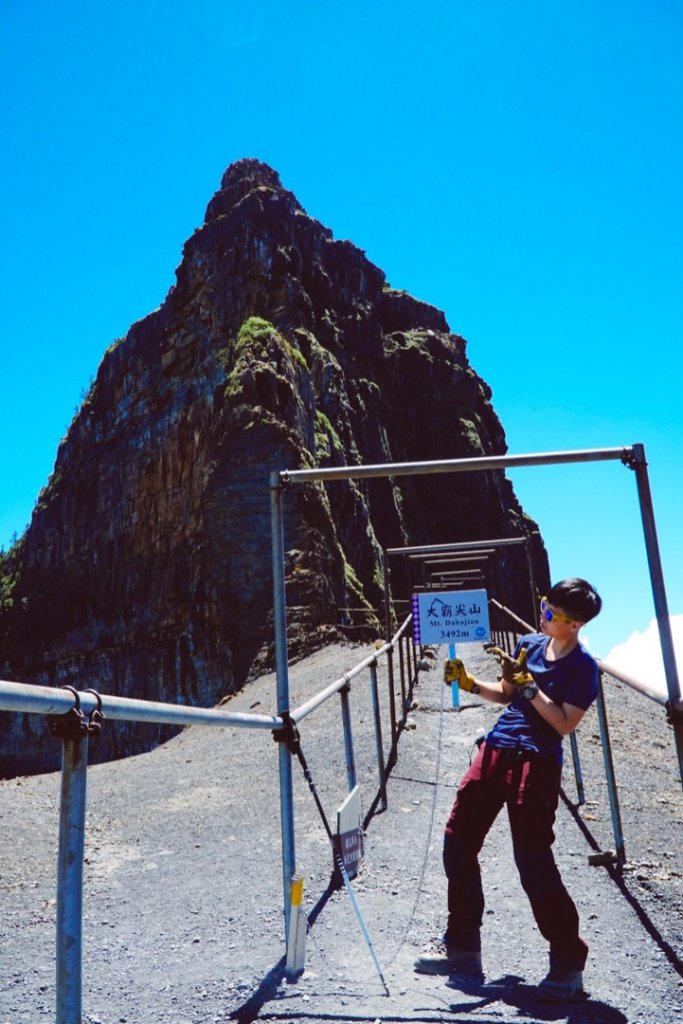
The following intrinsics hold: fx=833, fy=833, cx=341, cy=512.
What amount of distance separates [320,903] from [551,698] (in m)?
2.03

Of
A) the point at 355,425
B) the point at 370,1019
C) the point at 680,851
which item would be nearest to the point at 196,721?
the point at 370,1019

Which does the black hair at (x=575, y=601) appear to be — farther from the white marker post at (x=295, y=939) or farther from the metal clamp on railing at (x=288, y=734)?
the white marker post at (x=295, y=939)

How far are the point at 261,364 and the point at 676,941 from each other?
29.6 metres

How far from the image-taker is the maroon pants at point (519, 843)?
10.4 feet

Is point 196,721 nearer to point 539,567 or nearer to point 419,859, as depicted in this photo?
point 419,859

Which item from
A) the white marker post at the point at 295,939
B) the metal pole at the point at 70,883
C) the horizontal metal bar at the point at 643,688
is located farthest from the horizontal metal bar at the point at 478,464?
the metal pole at the point at 70,883

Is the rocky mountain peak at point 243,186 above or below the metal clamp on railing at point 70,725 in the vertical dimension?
above

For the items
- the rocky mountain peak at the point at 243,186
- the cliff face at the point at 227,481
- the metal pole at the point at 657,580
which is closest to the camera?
the metal pole at the point at 657,580

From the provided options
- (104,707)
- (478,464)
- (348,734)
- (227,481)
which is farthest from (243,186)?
(104,707)

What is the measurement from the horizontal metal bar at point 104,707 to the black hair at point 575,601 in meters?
1.32

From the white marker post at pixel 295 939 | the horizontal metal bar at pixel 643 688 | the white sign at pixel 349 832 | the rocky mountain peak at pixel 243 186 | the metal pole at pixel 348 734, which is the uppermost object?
the rocky mountain peak at pixel 243 186

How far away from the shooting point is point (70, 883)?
2094mm

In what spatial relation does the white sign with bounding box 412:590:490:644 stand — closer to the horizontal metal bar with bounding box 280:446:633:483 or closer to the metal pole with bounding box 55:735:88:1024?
the horizontal metal bar with bounding box 280:446:633:483

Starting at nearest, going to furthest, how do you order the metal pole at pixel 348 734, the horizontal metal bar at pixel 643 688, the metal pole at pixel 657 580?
the horizontal metal bar at pixel 643 688, the metal pole at pixel 657 580, the metal pole at pixel 348 734
